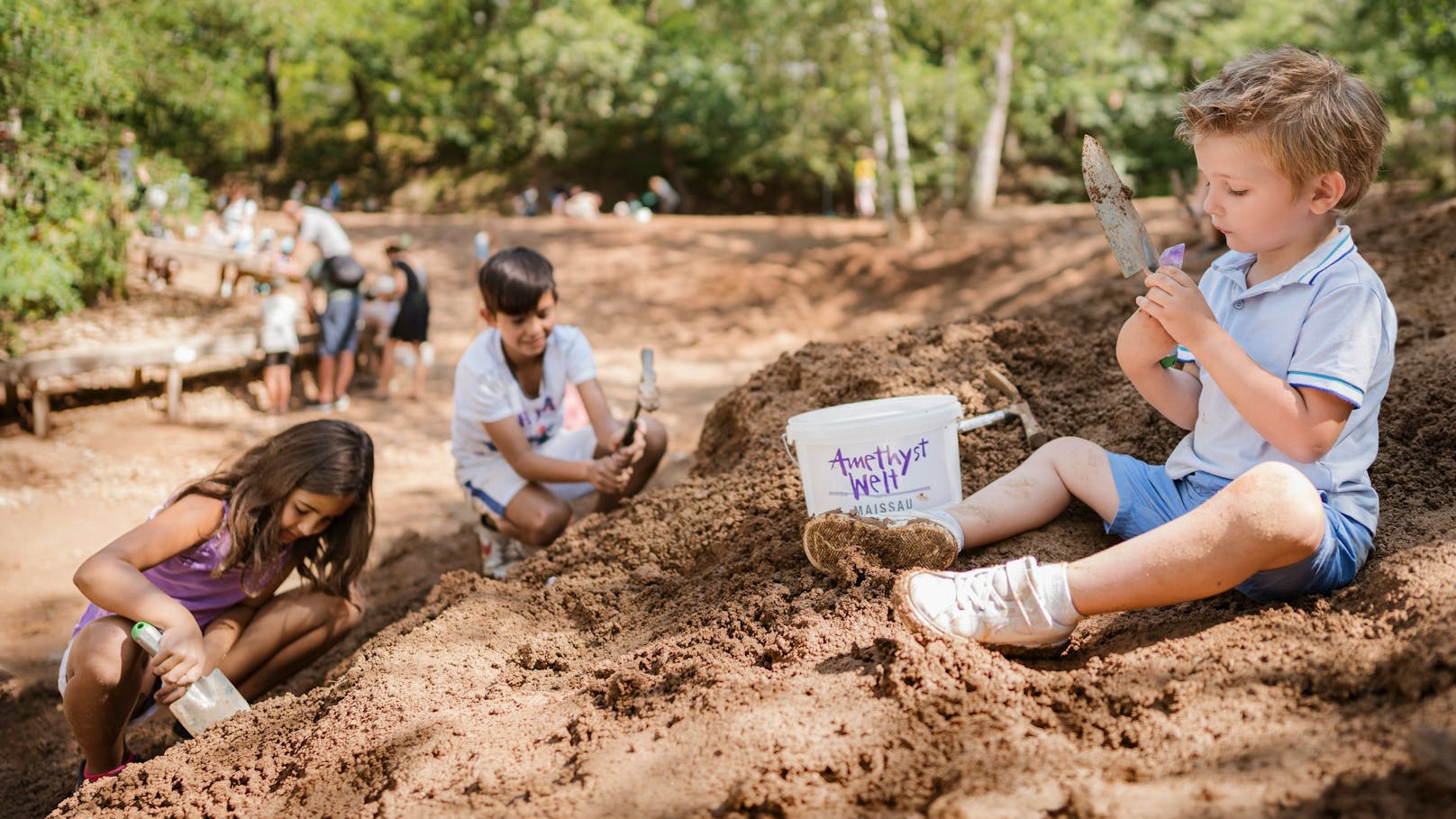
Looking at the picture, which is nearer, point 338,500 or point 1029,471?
point 1029,471

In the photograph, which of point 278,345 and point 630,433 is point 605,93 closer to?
point 278,345

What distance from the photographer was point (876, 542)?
219 centimetres

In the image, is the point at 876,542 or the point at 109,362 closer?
the point at 876,542

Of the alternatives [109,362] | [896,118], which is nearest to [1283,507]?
[109,362]

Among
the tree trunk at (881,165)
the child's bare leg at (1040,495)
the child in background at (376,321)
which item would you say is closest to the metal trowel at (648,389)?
the child's bare leg at (1040,495)

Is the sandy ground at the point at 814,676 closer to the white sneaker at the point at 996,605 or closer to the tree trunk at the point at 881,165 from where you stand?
the white sneaker at the point at 996,605

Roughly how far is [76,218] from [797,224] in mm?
8623

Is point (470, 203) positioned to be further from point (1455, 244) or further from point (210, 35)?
point (1455, 244)

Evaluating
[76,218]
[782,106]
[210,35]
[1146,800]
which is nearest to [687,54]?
[782,106]

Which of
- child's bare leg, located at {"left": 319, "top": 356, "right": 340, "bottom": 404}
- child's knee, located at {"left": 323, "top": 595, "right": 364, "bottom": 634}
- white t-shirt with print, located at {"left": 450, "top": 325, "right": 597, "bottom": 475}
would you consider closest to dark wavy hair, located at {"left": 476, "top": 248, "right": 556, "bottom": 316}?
white t-shirt with print, located at {"left": 450, "top": 325, "right": 597, "bottom": 475}

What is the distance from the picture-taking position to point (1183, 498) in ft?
6.91

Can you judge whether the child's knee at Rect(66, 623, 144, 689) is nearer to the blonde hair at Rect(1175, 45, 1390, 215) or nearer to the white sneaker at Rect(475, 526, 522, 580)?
the white sneaker at Rect(475, 526, 522, 580)

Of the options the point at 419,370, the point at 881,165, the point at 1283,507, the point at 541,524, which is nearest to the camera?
the point at 1283,507

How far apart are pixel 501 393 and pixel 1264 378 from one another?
2420mm
